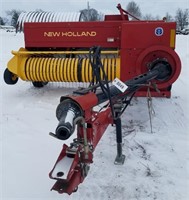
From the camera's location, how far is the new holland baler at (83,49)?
4383 mm

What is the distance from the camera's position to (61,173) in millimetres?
1971

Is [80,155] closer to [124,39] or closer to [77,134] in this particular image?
[77,134]

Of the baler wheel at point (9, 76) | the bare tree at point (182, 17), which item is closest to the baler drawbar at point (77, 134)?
the baler wheel at point (9, 76)

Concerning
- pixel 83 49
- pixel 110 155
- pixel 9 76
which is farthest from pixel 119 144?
pixel 9 76

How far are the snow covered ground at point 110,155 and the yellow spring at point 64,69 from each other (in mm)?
422

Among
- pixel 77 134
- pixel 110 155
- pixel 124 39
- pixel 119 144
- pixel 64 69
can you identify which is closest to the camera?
pixel 77 134

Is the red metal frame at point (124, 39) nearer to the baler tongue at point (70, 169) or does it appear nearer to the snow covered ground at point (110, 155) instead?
the snow covered ground at point (110, 155)

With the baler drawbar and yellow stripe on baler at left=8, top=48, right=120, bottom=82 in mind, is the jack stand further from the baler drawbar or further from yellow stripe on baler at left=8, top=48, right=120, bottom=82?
yellow stripe on baler at left=8, top=48, right=120, bottom=82

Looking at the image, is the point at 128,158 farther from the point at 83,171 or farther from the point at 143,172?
the point at 83,171

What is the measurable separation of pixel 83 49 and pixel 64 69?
57 cm

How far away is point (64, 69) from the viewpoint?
5062mm

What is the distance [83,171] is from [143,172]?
1035 mm

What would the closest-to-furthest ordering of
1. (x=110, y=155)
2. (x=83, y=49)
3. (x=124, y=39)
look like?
1. (x=110, y=155)
2. (x=124, y=39)
3. (x=83, y=49)

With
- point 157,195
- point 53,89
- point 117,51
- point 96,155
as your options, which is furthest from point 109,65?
point 157,195
